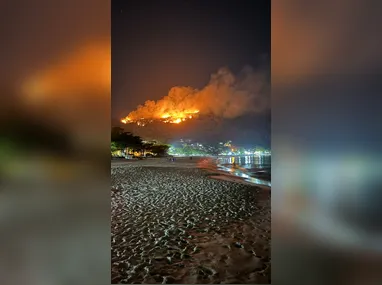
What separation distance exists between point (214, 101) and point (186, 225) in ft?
2.60

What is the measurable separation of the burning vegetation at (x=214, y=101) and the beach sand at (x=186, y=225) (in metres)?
→ 0.30

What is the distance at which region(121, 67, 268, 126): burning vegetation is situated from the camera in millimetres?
1524

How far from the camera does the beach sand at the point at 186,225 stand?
1477 millimetres

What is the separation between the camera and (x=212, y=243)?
1.52m

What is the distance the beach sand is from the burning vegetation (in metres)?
0.30
